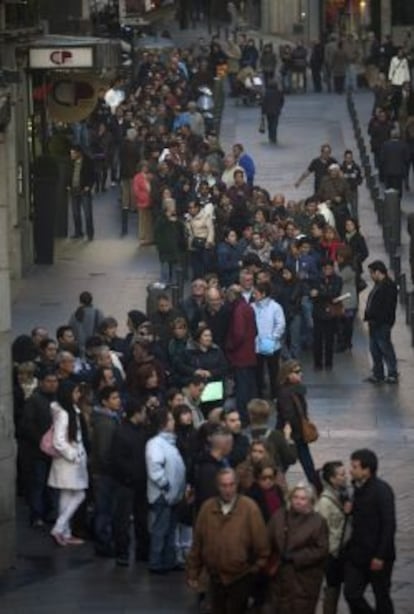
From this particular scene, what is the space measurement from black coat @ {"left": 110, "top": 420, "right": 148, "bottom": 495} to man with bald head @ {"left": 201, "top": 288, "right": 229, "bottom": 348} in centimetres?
648

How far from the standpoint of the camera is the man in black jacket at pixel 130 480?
65.4ft

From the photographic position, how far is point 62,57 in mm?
29312

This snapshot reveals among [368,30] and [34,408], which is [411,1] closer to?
[368,30]

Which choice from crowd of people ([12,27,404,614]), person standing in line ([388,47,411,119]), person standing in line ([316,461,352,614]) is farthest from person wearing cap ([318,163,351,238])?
person standing in line ([316,461,352,614])

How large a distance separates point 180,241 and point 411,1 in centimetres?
4427

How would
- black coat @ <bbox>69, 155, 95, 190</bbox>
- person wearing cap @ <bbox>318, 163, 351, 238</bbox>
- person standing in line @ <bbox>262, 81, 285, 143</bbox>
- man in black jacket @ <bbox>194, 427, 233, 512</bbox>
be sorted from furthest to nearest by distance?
person standing in line @ <bbox>262, 81, 285, 143</bbox> → black coat @ <bbox>69, 155, 95, 190</bbox> → person wearing cap @ <bbox>318, 163, 351, 238</bbox> → man in black jacket @ <bbox>194, 427, 233, 512</bbox>

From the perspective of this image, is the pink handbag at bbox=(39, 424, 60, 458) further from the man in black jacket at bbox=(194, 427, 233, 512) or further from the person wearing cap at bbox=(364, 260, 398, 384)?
the person wearing cap at bbox=(364, 260, 398, 384)

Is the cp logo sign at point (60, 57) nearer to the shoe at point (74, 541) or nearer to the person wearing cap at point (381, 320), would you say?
the person wearing cap at point (381, 320)

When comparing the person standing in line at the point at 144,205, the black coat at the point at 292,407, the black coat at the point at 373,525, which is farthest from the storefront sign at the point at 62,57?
the black coat at the point at 373,525

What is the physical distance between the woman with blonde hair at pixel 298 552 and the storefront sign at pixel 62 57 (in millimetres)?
12571

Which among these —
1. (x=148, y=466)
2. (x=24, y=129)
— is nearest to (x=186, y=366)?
(x=148, y=466)

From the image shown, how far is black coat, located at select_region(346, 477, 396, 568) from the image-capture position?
1730 centimetres

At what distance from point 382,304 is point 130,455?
8950mm

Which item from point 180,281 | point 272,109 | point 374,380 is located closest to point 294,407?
point 374,380
